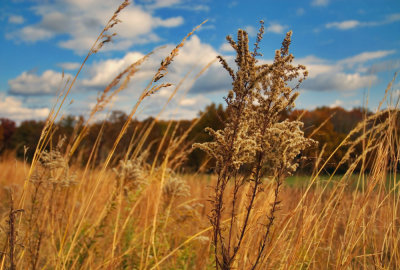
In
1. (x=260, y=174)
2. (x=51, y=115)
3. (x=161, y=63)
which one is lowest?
(x=260, y=174)

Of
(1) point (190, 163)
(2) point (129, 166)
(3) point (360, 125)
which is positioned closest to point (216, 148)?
(3) point (360, 125)

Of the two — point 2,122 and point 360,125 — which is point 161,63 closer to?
point 360,125

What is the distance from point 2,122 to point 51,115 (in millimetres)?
52636

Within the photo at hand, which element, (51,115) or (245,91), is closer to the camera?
(245,91)

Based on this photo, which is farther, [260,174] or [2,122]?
[2,122]

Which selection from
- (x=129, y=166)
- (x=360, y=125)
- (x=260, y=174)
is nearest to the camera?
(x=260, y=174)

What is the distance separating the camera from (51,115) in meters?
1.91

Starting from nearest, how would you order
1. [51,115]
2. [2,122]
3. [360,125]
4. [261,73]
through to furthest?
[261,73], [51,115], [360,125], [2,122]

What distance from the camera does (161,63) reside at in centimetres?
160

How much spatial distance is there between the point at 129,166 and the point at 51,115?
173 cm

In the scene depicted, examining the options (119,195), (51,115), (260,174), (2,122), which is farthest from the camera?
(2,122)

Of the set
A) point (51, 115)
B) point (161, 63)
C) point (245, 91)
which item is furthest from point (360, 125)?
point (51, 115)

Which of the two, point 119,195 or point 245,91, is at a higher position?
point 245,91

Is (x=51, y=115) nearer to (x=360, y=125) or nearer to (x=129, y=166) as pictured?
(x=129, y=166)
